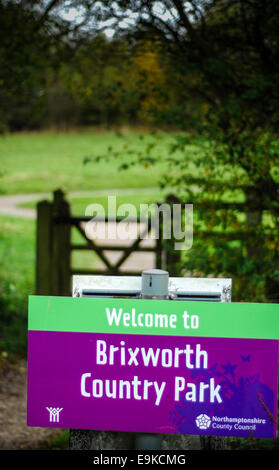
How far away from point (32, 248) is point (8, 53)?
680 cm

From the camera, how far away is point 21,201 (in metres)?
18.0

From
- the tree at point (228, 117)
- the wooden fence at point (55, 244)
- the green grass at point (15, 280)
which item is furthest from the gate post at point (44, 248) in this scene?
the tree at point (228, 117)

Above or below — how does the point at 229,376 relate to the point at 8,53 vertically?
below

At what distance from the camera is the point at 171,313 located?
214 centimetres

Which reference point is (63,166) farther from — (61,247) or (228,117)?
(228,117)

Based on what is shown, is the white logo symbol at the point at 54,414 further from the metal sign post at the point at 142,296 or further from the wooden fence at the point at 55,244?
the wooden fence at the point at 55,244

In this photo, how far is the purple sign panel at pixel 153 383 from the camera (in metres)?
2.14

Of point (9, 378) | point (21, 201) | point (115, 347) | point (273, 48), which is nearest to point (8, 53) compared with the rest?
point (273, 48)

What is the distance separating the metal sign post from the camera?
89.0 inches

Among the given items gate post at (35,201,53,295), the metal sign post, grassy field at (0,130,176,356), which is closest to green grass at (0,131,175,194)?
grassy field at (0,130,176,356)

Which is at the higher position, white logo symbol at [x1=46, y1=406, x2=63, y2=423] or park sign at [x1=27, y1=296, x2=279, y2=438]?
park sign at [x1=27, y1=296, x2=279, y2=438]

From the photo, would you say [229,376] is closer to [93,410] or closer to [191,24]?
[93,410]

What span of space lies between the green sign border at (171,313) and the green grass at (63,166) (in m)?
13.3

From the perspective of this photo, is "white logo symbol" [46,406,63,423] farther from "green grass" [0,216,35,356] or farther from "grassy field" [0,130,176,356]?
"green grass" [0,216,35,356]
